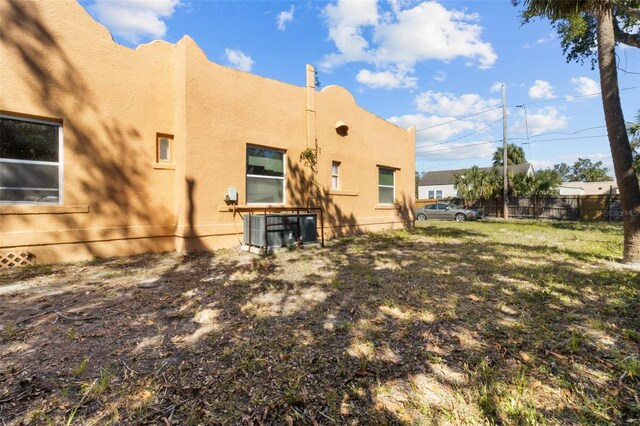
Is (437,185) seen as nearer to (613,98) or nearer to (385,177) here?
(385,177)

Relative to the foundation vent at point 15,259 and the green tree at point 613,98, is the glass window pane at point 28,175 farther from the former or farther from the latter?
the green tree at point 613,98

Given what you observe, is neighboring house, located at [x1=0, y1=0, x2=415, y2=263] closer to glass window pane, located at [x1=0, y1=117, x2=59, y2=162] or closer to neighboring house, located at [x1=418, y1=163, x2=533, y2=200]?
glass window pane, located at [x1=0, y1=117, x2=59, y2=162]

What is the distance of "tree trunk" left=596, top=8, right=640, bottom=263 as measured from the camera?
247 inches

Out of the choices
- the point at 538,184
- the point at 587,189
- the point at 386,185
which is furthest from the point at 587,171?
the point at 386,185

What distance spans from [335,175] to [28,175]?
Result: 24.9ft

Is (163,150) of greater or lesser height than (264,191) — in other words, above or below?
above

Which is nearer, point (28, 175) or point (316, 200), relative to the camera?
point (28, 175)

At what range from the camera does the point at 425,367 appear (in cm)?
260

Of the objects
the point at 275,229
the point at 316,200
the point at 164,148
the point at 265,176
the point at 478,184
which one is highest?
the point at 478,184

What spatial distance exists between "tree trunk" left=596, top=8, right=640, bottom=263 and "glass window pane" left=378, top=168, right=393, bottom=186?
6928 mm

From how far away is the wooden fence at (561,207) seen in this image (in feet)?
67.9

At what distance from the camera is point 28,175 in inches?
229

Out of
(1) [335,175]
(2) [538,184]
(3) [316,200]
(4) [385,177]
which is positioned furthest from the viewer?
(2) [538,184]

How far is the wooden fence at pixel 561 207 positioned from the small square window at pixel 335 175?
19816mm
